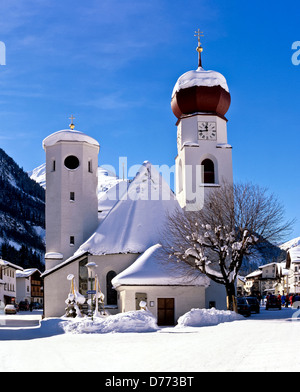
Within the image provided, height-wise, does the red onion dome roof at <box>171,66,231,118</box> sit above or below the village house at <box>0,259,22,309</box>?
above


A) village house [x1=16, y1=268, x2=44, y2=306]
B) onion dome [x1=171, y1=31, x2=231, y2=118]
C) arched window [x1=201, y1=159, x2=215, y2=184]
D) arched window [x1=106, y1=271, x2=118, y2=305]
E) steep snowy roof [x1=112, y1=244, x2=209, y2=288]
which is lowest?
village house [x1=16, y1=268, x2=44, y2=306]

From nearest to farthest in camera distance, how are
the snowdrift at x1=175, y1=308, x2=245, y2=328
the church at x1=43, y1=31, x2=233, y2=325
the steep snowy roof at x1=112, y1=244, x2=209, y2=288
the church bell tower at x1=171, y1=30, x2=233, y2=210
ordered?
1. the snowdrift at x1=175, y1=308, x2=245, y2=328
2. the steep snowy roof at x1=112, y1=244, x2=209, y2=288
3. the church at x1=43, y1=31, x2=233, y2=325
4. the church bell tower at x1=171, y1=30, x2=233, y2=210

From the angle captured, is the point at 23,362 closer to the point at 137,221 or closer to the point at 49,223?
the point at 137,221

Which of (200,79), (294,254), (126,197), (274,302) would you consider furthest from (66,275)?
(294,254)

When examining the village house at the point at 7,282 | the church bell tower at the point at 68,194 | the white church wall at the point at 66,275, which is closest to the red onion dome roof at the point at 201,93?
the church bell tower at the point at 68,194

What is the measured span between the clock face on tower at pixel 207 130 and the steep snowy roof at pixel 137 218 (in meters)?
4.25

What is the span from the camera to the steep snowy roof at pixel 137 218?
3909 centimetres

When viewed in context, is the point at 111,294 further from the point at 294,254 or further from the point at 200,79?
the point at 294,254

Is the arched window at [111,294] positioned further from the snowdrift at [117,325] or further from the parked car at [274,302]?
the parked car at [274,302]

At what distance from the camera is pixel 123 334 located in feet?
76.7

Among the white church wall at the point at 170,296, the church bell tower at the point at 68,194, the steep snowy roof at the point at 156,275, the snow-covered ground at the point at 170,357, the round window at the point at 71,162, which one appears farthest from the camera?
the round window at the point at 71,162

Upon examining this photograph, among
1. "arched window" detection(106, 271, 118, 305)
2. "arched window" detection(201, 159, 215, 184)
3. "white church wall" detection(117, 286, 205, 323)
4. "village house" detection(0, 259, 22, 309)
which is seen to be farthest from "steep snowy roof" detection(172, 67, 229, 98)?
"village house" detection(0, 259, 22, 309)

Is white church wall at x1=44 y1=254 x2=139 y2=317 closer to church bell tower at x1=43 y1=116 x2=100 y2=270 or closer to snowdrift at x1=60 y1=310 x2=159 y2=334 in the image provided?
church bell tower at x1=43 y1=116 x2=100 y2=270

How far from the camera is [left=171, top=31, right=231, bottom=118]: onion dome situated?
4250cm
